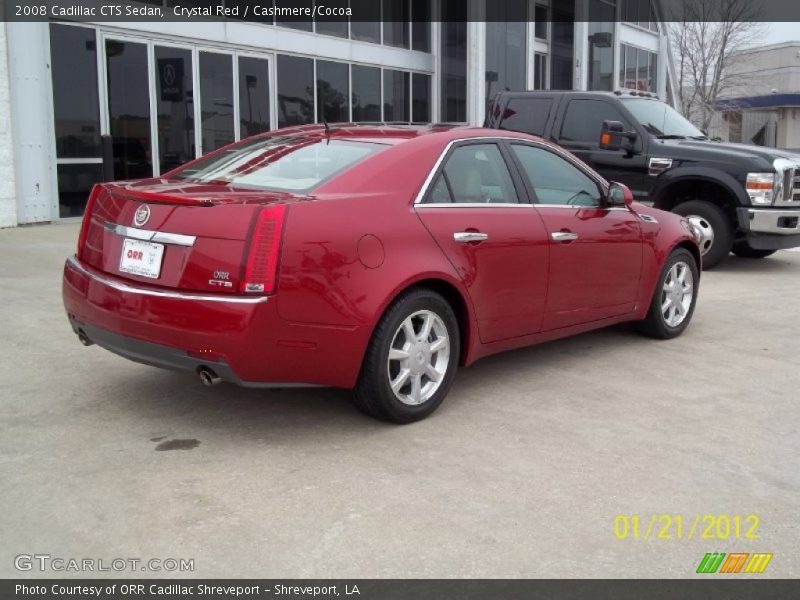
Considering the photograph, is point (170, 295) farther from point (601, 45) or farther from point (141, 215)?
point (601, 45)

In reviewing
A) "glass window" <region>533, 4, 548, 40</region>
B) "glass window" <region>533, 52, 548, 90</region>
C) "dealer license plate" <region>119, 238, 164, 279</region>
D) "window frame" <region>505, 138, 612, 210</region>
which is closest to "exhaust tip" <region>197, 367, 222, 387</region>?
"dealer license plate" <region>119, 238, 164, 279</region>

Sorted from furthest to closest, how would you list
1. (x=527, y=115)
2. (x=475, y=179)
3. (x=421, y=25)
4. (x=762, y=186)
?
(x=421, y=25) → (x=527, y=115) → (x=762, y=186) → (x=475, y=179)

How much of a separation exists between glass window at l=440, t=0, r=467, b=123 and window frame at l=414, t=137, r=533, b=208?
630 inches

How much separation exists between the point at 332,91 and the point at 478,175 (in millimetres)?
13333

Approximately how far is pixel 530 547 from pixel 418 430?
1.30 m

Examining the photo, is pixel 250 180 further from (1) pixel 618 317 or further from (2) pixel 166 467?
(1) pixel 618 317

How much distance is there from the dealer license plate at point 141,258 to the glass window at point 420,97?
16554mm

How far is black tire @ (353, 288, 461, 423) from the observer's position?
4.19m

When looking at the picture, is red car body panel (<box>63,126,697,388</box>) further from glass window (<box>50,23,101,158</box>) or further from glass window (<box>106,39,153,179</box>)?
glass window (<box>106,39,153,179</box>)

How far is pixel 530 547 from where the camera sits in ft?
10.4

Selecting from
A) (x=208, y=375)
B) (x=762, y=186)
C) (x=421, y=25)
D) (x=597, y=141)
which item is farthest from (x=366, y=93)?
(x=208, y=375)

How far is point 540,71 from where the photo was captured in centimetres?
2419

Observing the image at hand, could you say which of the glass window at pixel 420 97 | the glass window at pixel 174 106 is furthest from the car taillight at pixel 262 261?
the glass window at pixel 420 97
